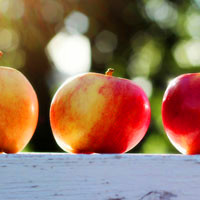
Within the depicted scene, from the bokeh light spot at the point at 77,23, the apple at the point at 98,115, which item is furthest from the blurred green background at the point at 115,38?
the apple at the point at 98,115

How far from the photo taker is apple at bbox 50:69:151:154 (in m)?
0.81

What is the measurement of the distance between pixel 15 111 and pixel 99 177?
0.80 feet

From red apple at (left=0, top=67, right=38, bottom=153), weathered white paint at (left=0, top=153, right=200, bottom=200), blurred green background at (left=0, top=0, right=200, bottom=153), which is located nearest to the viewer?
weathered white paint at (left=0, top=153, right=200, bottom=200)

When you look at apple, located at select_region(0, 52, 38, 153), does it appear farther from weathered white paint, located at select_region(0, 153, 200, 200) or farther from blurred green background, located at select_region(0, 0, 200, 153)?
blurred green background, located at select_region(0, 0, 200, 153)

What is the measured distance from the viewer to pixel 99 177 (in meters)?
0.66

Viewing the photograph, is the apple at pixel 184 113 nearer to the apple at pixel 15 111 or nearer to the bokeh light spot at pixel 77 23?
the apple at pixel 15 111

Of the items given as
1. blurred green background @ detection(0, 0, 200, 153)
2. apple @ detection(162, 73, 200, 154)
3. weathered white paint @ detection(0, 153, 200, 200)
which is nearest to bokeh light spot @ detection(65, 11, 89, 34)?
blurred green background @ detection(0, 0, 200, 153)

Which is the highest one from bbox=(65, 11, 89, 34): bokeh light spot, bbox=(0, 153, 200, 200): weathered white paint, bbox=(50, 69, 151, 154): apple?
bbox=(65, 11, 89, 34): bokeh light spot

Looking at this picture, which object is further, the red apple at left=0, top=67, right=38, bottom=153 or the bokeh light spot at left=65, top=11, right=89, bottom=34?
the bokeh light spot at left=65, top=11, right=89, bottom=34

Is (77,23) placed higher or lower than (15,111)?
higher

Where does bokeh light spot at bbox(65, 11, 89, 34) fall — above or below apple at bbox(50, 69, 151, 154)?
above

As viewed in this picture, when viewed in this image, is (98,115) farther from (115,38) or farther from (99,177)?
(115,38)

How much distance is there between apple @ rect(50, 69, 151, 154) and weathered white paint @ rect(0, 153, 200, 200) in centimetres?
14

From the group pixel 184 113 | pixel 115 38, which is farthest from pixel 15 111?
pixel 115 38
